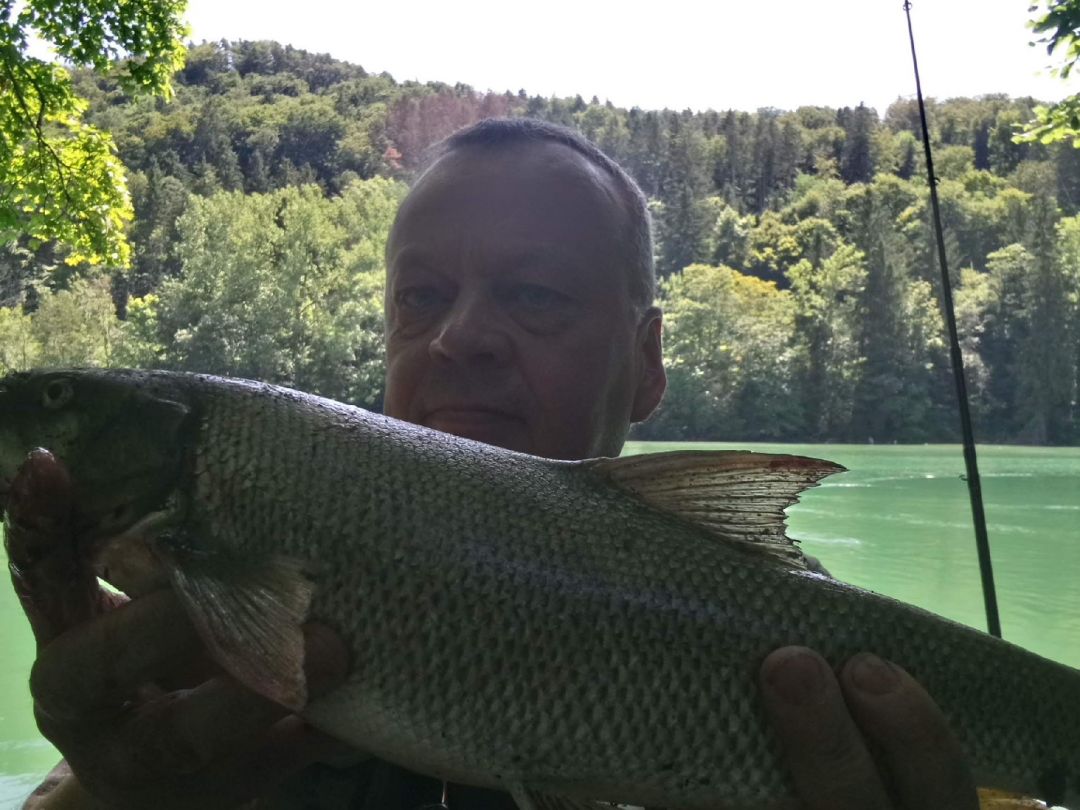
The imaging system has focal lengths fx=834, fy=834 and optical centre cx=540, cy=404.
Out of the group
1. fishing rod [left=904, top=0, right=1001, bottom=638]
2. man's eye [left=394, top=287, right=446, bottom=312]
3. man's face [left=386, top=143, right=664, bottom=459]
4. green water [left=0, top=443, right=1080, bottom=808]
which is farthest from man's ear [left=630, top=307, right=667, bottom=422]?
fishing rod [left=904, top=0, right=1001, bottom=638]

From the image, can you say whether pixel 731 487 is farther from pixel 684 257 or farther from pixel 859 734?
pixel 684 257

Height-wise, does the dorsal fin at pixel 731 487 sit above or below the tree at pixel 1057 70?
below

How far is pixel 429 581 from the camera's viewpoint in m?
1.47

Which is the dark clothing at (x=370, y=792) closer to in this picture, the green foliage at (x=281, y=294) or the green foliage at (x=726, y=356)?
the green foliage at (x=281, y=294)

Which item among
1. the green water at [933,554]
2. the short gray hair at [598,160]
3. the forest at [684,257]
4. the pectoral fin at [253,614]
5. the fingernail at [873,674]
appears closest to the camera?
the pectoral fin at [253,614]

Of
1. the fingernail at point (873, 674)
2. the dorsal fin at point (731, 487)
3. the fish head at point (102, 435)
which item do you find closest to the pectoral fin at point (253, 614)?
the fish head at point (102, 435)

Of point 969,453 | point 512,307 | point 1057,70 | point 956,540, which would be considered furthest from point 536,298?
point 956,540

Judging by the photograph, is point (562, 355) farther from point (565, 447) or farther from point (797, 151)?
point (797, 151)

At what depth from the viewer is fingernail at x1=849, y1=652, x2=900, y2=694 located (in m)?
1.49

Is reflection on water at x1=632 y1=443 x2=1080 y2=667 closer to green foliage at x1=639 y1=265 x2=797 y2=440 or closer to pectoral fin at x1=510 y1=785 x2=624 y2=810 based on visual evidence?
pectoral fin at x1=510 y1=785 x2=624 y2=810

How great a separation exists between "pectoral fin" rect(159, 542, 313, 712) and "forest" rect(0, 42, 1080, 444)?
5717 mm

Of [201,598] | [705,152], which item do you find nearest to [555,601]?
[201,598]

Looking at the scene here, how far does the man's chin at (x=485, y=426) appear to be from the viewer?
2434mm

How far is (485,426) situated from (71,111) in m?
7.91
